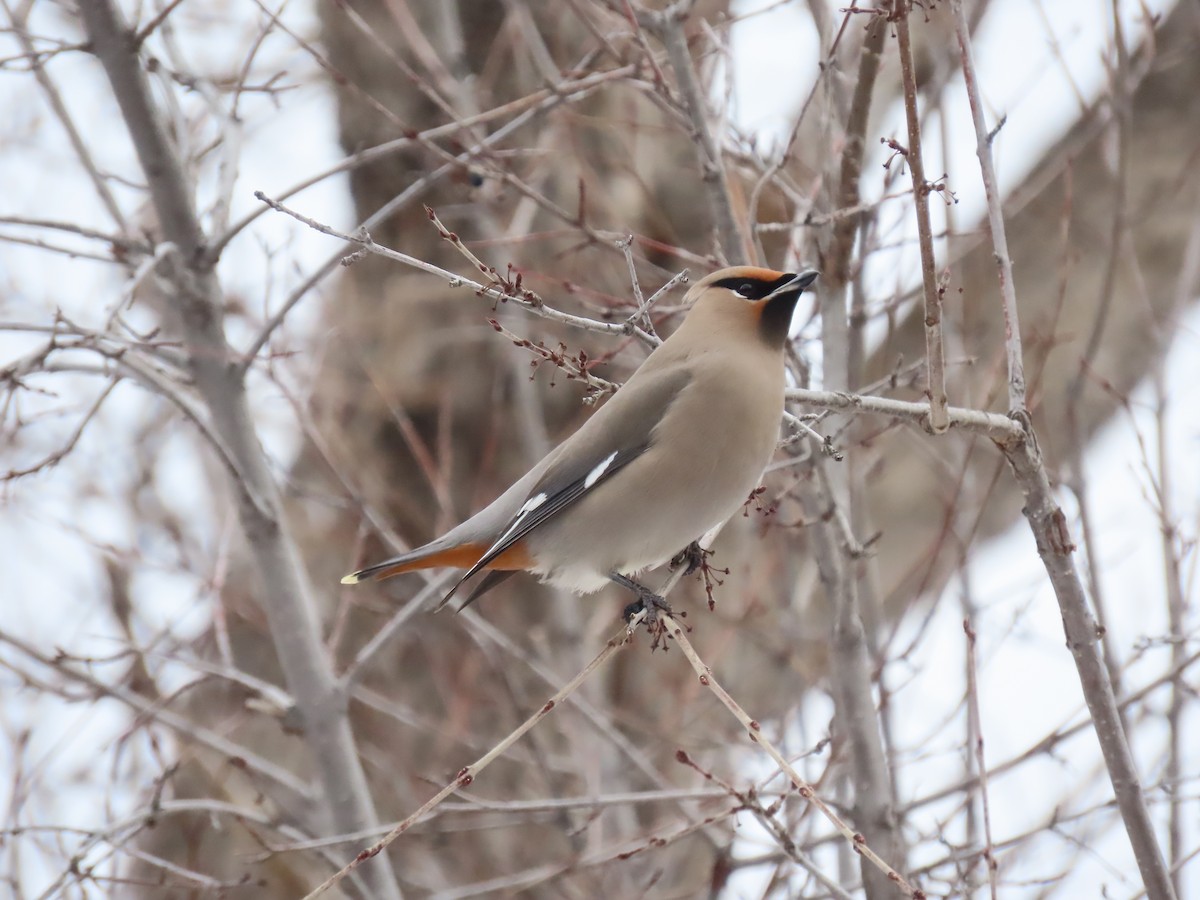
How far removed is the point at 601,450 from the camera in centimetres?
352

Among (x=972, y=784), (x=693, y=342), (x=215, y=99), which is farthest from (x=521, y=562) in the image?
(x=215, y=99)

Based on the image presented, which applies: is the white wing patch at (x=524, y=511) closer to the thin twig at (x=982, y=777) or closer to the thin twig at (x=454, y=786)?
the thin twig at (x=454, y=786)

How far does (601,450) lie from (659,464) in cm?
23

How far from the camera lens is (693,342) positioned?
3.50 m

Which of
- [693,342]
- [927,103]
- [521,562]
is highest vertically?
[927,103]

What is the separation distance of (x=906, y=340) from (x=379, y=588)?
2667mm

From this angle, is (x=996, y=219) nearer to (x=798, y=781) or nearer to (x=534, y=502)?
(x=798, y=781)

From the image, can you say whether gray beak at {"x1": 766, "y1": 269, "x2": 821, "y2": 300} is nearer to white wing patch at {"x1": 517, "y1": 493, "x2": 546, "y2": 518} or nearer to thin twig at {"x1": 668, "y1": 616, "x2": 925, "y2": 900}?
white wing patch at {"x1": 517, "y1": 493, "x2": 546, "y2": 518}

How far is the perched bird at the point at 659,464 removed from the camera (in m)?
3.23

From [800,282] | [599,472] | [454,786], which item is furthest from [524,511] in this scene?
[454,786]

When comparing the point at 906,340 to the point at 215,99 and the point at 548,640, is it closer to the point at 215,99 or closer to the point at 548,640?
the point at 548,640

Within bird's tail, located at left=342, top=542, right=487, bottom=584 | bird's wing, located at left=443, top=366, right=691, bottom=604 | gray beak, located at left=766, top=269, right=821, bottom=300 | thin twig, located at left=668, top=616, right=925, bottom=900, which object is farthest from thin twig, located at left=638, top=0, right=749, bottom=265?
thin twig, located at left=668, top=616, right=925, bottom=900

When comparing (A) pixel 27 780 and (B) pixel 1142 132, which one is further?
(B) pixel 1142 132

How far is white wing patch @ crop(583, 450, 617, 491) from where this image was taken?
11.5 feet
